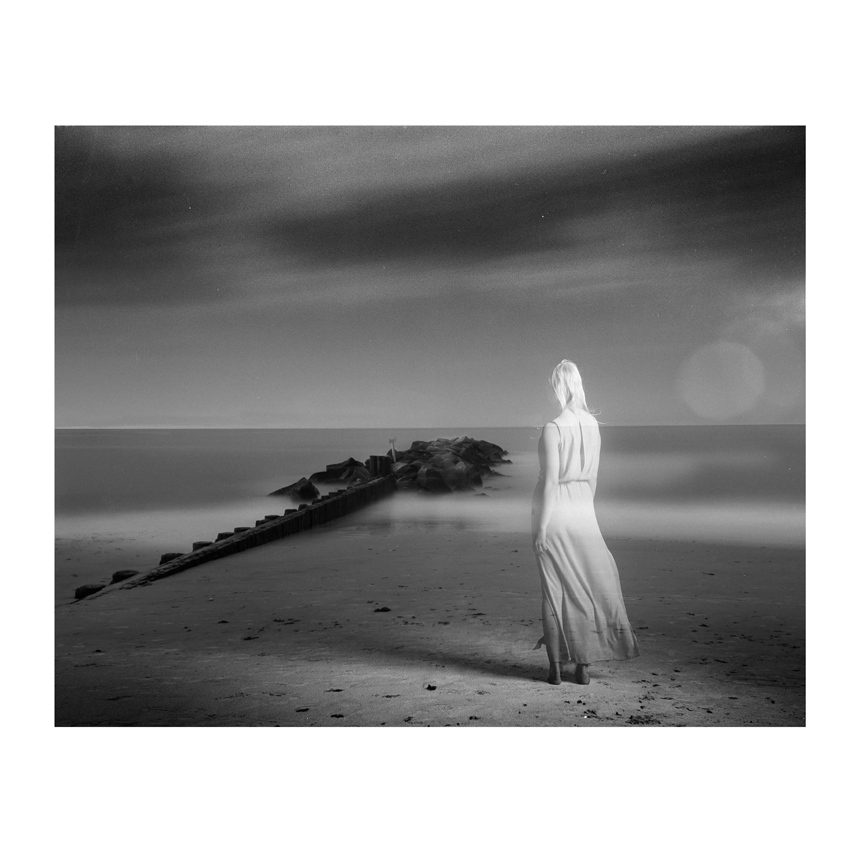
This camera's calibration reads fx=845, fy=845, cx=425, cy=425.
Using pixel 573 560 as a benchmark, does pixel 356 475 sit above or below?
above

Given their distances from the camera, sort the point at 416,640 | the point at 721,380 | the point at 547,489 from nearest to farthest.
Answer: the point at 547,489 < the point at 416,640 < the point at 721,380

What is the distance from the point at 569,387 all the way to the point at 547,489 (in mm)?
534

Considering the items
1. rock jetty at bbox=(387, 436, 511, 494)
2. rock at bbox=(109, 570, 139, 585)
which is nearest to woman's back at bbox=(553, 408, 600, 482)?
rock jetty at bbox=(387, 436, 511, 494)

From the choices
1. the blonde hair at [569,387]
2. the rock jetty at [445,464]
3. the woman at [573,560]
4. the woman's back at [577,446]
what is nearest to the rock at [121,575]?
the rock jetty at [445,464]

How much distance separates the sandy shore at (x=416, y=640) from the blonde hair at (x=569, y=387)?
749 mm

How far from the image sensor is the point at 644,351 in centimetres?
427

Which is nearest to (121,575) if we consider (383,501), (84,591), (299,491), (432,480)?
(84,591)

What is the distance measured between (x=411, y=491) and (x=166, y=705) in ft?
5.12

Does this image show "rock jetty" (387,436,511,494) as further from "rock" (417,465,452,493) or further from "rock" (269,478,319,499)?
"rock" (269,478,319,499)

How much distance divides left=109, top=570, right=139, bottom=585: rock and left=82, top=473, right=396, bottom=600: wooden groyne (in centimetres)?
9

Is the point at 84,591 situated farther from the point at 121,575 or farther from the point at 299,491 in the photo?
the point at 299,491

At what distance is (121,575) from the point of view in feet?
14.1

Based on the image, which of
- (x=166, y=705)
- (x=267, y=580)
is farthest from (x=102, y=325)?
(x=166, y=705)

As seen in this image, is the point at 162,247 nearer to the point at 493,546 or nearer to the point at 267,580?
the point at 267,580
